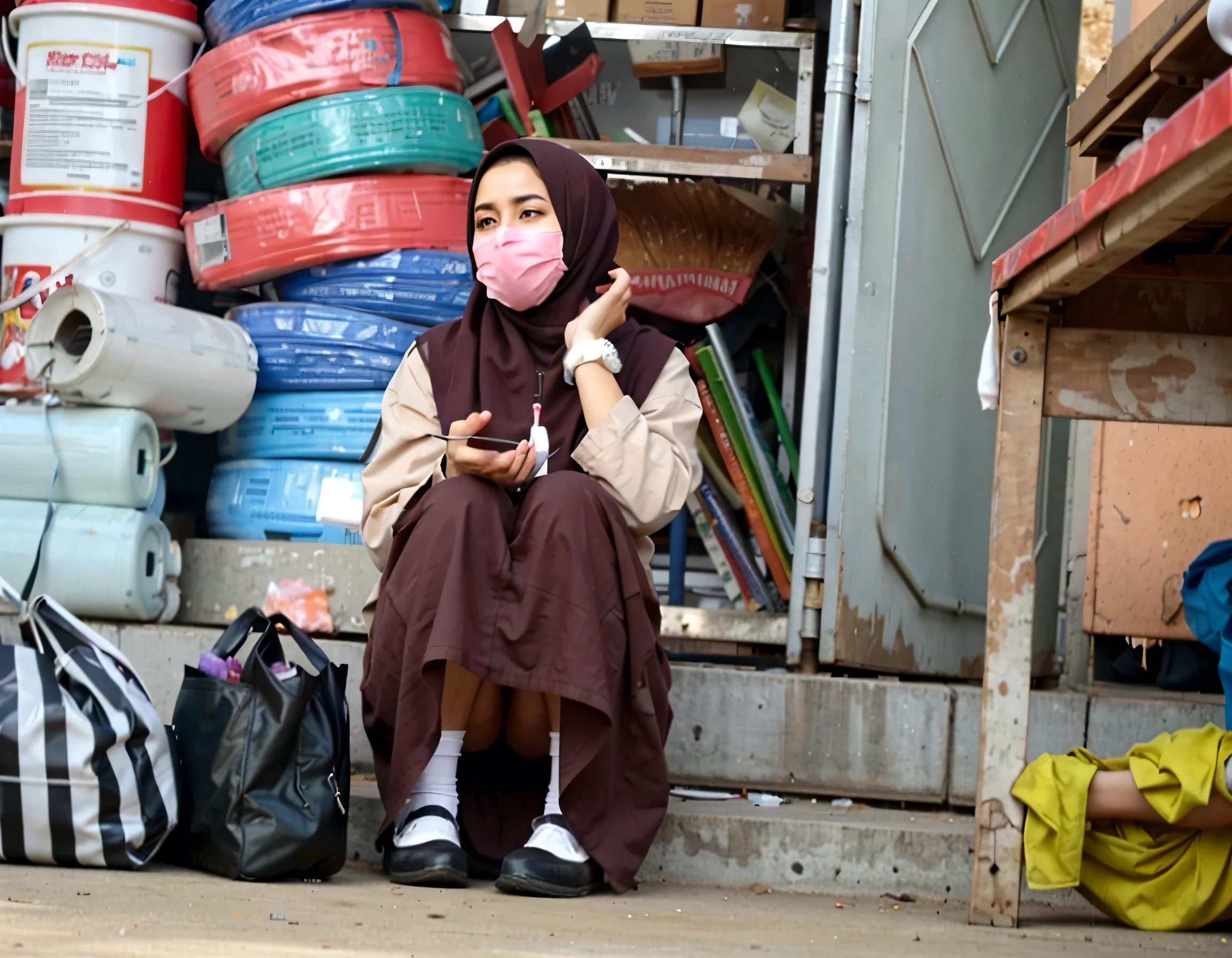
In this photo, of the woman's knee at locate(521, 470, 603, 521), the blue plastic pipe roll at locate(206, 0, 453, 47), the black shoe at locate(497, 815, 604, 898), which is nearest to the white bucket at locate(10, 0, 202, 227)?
the blue plastic pipe roll at locate(206, 0, 453, 47)

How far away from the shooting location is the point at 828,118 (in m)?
2.82

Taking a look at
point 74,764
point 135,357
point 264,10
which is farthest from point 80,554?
point 264,10

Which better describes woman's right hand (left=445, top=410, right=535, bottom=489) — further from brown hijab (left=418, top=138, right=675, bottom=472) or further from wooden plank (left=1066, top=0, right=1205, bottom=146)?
wooden plank (left=1066, top=0, right=1205, bottom=146)

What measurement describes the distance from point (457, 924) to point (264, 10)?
2.27m

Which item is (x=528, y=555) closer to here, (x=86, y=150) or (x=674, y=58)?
(x=86, y=150)

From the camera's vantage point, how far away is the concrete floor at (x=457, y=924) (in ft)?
4.76

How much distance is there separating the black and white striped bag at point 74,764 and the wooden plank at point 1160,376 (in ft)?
4.72

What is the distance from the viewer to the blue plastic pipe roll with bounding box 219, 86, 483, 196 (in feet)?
9.76

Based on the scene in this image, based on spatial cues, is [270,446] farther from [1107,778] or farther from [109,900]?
[1107,778]

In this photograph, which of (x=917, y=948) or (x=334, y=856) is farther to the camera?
(x=334, y=856)

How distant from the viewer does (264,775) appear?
76.9 inches

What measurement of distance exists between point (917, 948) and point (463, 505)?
0.91 meters

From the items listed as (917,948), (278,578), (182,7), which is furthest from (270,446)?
(917,948)

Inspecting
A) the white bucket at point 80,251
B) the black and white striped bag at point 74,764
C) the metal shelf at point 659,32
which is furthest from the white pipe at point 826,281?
the white bucket at point 80,251
